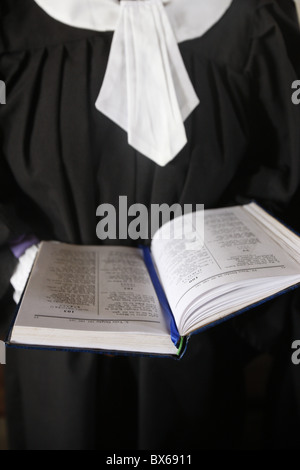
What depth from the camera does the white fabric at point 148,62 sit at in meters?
0.61

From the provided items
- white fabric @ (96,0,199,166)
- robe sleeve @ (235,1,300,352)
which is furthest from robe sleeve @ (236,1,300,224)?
white fabric @ (96,0,199,166)

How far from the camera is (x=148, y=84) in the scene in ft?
2.08

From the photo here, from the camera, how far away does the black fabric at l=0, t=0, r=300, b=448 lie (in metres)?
0.64

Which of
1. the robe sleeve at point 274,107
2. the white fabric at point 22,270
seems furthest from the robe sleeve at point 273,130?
the white fabric at point 22,270

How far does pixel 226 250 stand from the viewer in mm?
558

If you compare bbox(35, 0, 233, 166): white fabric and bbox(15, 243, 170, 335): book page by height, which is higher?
bbox(35, 0, 233, 166): white fabric

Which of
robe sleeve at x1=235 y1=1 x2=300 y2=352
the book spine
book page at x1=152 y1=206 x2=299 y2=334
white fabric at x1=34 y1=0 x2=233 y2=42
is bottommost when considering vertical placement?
the book spine

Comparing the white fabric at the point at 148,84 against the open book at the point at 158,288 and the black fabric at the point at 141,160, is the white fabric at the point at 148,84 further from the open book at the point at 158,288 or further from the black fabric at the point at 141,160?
the open book at the point at 158,288

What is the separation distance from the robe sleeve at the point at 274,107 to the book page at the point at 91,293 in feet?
0.84

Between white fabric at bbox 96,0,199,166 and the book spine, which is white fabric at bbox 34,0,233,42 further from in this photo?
the book spine

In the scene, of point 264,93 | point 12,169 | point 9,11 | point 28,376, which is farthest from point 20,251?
point 264,93

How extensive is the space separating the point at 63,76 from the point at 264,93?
1.11ft

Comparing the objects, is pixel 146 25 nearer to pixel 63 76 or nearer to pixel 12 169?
pixel 63 76
